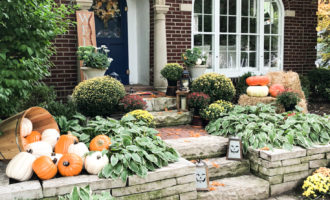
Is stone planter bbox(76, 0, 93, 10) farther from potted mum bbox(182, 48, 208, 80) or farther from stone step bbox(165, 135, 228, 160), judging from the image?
stone step bbox(165, 135, 228, 160)

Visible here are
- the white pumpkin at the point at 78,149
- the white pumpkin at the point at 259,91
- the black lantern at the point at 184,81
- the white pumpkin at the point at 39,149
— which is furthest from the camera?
the white pumpkin at the point at 259,91

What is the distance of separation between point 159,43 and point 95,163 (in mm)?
Result: 4397

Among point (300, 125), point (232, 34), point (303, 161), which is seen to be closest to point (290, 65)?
point (232, 34)

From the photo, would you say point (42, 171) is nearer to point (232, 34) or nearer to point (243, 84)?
point (243, 84)

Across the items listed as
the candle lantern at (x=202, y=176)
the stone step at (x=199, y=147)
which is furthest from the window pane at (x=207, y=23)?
the candle lantern at (x=202, y=176)

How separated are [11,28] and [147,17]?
491 centimetres

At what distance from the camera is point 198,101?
592cm

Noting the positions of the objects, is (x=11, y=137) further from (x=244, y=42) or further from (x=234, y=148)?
(x=244, y=42)

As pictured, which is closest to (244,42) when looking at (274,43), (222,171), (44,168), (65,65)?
(274,43)

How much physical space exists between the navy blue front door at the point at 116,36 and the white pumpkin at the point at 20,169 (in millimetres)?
4904

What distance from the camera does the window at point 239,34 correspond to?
8.30 metres

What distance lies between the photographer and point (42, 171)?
3168mm

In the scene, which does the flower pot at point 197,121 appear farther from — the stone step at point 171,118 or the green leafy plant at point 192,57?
the green leafy plant at point 192,57

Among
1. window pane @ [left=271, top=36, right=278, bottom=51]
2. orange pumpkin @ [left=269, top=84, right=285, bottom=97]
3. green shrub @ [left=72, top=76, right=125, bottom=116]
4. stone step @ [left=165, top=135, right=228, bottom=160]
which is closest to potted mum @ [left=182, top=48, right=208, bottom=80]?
orange pumpkin @ [left=269, top=84, right=285, bottom=97]
